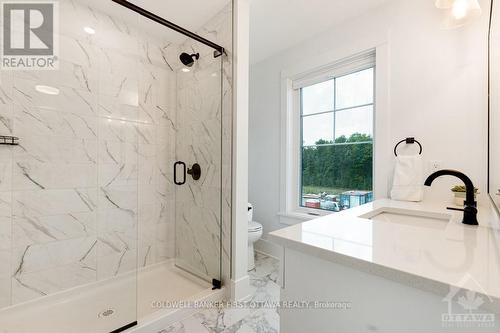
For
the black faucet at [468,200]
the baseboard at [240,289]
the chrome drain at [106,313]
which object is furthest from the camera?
the baseboard at [240,289]

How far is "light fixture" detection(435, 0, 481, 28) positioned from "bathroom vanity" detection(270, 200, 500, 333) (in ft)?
4.19

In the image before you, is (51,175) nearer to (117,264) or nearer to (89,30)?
(117,264)

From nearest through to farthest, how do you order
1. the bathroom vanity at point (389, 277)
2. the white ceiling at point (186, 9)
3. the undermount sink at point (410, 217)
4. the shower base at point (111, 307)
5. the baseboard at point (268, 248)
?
the bathroom vanity at point (389, 277) < the undermount sink at point (410, 217) < the shower base at point (111, 307) < the white ceiling at point (186, 9) < the baseboard at point (268, 248)

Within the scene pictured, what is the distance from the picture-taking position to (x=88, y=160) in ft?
6.48

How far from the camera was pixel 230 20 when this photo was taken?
75.2 inches

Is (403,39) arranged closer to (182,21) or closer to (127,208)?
(182,21)

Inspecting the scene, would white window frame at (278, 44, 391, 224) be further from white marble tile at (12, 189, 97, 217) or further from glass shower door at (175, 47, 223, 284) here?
white marble tile at (12, 189, 97, 217)

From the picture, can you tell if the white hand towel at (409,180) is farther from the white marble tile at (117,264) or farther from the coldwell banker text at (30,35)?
the coldwell banker text at (30,35)

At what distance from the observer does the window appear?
220 cm

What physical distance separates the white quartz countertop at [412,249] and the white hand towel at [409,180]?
2.08ft

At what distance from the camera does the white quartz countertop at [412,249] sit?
1.70 ft

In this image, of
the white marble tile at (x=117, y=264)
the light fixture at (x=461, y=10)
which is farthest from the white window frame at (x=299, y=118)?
the white marble tile at (x=117, y=264)

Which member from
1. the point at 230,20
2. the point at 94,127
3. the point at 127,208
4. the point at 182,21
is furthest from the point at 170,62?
the point at 127,208

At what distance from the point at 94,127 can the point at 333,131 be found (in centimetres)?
228
